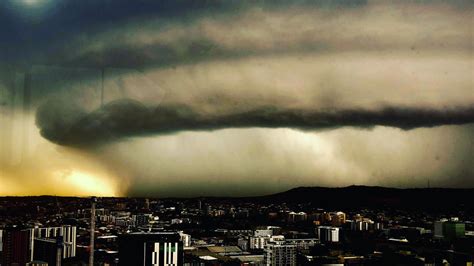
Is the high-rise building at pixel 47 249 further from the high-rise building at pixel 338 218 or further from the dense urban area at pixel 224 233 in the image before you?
the high-rise building at pixel 338 218

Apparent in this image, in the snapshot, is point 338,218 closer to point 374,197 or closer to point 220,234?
point 374,197

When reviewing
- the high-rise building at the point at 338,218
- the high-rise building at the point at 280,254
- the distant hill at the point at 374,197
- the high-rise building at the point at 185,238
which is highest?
the distant hill at the point at 374,197

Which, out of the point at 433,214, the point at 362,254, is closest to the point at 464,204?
the point at 433,214

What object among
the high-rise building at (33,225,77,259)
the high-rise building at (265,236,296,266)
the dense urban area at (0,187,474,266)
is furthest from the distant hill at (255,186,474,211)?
the high-rise building at (33,225,77,259)

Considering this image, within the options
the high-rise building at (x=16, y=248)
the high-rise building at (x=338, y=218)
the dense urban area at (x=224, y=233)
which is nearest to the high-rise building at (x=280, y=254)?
the dense urban area at (x=224, y=233)

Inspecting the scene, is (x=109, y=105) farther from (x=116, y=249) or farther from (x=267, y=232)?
(x=267, y=232)

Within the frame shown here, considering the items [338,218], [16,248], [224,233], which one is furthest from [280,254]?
[16,248]

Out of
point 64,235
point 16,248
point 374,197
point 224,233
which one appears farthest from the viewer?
point 374,197
